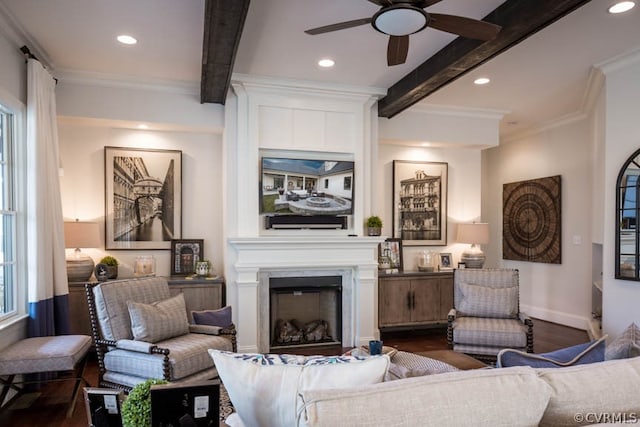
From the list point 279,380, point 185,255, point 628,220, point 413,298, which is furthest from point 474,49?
point 185,255

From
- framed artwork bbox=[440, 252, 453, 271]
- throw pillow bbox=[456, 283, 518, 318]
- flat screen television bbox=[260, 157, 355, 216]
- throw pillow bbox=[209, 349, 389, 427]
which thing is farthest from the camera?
framed artwork bbox=[440, 252, 453, 271]

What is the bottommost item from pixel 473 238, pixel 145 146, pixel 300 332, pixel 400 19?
pixel 300 332

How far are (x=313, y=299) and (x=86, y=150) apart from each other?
2931mm

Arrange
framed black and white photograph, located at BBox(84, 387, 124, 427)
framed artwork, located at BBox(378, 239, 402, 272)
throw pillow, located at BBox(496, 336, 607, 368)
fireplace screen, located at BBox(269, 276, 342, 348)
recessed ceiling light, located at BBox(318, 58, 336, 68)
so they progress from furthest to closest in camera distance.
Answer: framed artwork, located at BBox(378, 239, 402, 272) < fireplace screen, located at BBox(269, 276, 342, 348) < recessed ceiling light, located at BBox(318, 58, 336, 68) < throw pillow, located at BBox(496, 336, 607, 368) < framed black and white photograph, located at BBox(84, 387, 124, 427)

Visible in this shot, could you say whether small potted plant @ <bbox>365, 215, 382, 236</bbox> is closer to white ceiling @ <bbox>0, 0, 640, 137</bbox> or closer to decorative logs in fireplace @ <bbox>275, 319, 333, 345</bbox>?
decorative logs in fireplace @ <bbox>275, 319, 333, 345</bbox>

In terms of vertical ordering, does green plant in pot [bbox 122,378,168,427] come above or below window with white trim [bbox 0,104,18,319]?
below

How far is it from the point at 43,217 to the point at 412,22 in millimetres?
3097

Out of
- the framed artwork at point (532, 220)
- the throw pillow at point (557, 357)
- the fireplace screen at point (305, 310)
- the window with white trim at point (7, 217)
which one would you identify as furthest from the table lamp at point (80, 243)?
the framed artwork at point (532, 220)

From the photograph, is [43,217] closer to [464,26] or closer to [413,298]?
[464,26]

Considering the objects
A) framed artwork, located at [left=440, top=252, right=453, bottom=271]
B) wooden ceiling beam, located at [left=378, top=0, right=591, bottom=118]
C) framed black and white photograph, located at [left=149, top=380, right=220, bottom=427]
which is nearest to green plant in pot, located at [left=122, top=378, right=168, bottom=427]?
framed black and white photograph, located at [left=149, top=380, right=220, bottom=427]

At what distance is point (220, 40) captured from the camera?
290 centimetres

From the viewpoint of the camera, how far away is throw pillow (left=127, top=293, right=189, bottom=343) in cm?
302

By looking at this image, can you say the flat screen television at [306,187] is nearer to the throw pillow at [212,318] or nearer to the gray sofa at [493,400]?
the throw pillow at [212,318]

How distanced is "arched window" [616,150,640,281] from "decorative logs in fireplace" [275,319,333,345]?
284 centimetres
